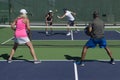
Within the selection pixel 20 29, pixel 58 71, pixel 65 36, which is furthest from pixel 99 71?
pixel 65 36

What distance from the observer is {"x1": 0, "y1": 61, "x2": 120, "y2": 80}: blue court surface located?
982 cm

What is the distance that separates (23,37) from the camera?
11.5m

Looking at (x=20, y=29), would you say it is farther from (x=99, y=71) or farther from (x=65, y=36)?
(x=65, y=36)

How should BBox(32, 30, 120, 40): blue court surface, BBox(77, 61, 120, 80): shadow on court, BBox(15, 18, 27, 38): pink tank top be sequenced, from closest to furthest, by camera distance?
BBox(77, 61, 120, 80): shadow on court, BBox(15, 18, 27, 38): pink tank top, BBox(32, 30, 120, 40): blue court surface

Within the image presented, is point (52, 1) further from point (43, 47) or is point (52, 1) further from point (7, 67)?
point (7, 67)

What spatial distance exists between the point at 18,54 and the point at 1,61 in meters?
1.89

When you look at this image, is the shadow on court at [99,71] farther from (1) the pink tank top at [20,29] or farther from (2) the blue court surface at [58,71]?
(1) the pink tank top at [20,29]

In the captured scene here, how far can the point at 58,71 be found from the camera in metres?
10.5

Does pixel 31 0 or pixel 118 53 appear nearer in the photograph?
pixel 118 53

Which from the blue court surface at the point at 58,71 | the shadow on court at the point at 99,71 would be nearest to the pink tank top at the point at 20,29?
the blue court surface at the point at 58,71

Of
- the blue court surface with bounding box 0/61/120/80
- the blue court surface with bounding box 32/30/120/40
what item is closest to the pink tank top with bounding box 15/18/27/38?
the blue court surface with bounding box 0/61/120/80

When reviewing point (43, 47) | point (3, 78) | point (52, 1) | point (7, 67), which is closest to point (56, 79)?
point (3, 78)

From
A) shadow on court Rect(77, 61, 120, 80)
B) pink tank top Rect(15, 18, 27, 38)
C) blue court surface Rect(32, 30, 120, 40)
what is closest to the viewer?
shadow on court Rect(77, 61, 120, 80)

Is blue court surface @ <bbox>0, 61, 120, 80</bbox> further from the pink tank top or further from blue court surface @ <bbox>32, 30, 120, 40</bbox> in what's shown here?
blue court surface @ <bbox>32, 30, 120, 40</bbox>
